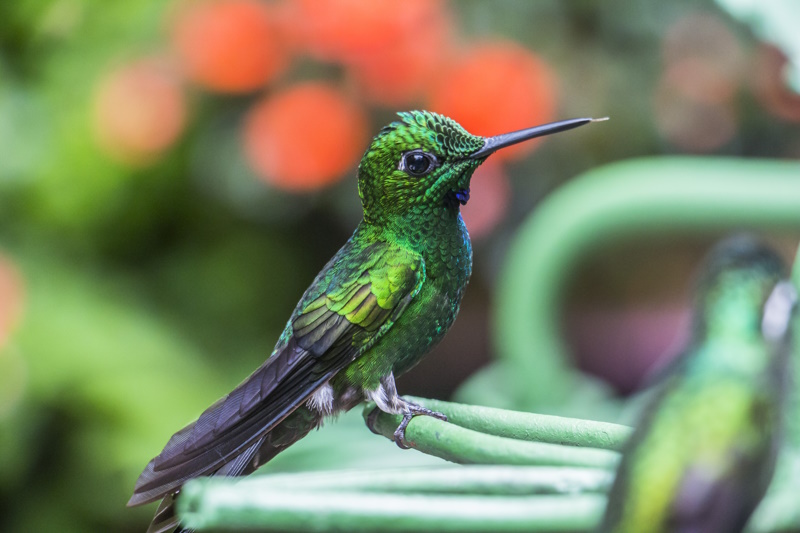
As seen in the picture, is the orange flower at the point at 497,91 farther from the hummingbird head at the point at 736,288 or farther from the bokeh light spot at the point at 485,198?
the hummingbird head at the point at 736,288

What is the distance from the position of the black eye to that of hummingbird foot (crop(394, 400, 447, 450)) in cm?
16

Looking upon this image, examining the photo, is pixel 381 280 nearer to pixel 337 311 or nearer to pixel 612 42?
pixel 337 311

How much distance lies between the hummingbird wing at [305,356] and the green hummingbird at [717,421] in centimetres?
25

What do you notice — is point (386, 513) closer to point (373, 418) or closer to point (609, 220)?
point (373, 418)

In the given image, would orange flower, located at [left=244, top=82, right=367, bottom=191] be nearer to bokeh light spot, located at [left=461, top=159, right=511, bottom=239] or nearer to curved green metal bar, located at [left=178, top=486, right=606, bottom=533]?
bokeh light spot, located at [left=461, top=159, right=511, bottom=239]

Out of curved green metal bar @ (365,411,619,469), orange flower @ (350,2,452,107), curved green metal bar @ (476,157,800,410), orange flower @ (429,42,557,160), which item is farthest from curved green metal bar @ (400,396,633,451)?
orange flower @ (350,2,452,107)

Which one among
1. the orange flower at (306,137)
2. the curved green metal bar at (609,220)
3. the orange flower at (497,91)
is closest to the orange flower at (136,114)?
the orange flower at (306,137)

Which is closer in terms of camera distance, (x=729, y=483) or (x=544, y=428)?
(x=729, y=483)

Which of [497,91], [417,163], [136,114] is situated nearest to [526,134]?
[417,163]

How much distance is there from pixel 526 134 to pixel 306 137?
5.33 ft

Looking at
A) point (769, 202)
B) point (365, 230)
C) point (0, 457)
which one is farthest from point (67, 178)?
point (769, 202)

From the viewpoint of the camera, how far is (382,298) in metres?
0.68

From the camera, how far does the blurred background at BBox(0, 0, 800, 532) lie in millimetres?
2070

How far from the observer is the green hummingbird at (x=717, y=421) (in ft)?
1.12
